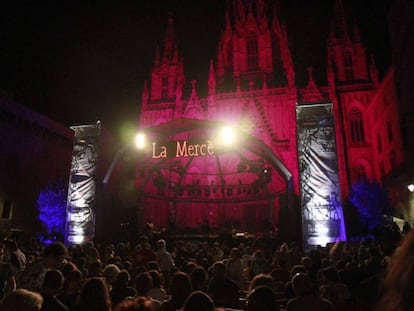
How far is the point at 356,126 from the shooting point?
130 ft

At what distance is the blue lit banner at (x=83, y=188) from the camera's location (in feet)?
55.1

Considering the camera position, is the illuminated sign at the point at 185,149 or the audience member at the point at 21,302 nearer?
the audience member at the point at 21,302

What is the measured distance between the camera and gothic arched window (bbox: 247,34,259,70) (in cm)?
4834

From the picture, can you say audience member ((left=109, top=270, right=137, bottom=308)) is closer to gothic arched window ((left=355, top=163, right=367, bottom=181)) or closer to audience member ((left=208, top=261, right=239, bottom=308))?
audience member ((left=208, top=261, right=239, bottom=308))

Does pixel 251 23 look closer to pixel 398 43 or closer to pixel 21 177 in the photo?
pixel 398 43

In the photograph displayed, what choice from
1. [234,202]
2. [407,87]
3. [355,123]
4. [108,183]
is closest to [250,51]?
[355,123]

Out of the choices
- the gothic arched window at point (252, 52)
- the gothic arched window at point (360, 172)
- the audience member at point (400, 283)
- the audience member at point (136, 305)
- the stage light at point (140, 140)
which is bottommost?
the audience member at point (136, 305)

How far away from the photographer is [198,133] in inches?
1693

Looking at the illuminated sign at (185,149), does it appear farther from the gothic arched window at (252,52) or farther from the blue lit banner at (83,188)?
the gothic arched window at (252,52)

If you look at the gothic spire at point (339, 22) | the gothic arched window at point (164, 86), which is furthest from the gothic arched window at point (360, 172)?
the gothic arched window at point (164, 86)

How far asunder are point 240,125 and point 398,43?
19.9m

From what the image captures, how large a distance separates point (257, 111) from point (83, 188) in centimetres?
2831

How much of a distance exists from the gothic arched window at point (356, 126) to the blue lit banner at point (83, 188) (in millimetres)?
31103

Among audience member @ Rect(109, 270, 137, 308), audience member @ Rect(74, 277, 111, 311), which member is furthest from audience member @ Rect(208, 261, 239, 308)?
audience member @ Rect(74, 277, 111, 311)
